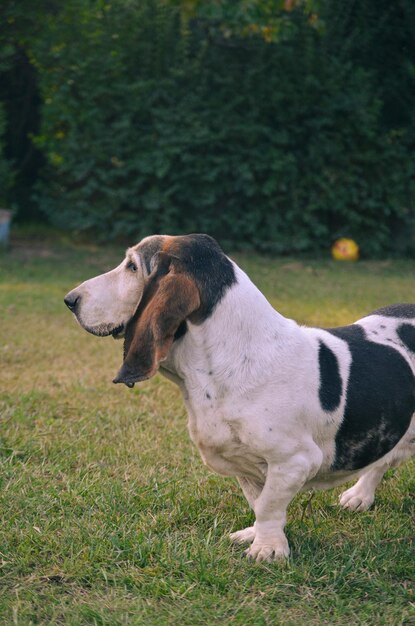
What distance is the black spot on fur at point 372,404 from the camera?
3553 mm

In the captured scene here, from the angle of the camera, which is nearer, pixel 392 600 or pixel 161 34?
pixel 392 600

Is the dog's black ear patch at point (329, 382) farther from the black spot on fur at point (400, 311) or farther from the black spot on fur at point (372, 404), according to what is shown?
the black spot on fur at point (400, 311)

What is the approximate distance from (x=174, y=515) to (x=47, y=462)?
0.97 metres

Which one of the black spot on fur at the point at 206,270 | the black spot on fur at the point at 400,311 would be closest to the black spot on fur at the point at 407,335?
the black spot on fur at the point at 400,311

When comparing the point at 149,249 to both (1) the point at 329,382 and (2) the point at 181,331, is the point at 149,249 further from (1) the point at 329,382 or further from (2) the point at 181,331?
(1) the point at 329,382

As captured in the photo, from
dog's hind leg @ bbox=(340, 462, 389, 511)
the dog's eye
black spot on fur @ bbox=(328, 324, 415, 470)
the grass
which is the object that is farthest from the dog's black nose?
dog's hind leg @ bbox=(340, 462, 389, 511)

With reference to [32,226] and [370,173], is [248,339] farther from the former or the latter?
[32,226]

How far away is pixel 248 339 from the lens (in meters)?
3.39

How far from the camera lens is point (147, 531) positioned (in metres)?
3.60

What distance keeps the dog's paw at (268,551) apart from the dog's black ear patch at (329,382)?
604 millimetres

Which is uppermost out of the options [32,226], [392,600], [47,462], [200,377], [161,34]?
[161,34]

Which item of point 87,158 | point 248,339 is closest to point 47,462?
point 248,339

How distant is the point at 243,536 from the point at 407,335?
1.23 m

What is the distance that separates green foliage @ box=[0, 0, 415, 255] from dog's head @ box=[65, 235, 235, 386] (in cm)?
907
